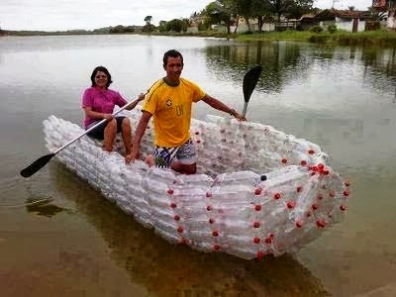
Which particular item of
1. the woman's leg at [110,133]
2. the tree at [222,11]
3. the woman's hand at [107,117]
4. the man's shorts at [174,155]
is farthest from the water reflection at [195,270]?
the tree at [222,11]

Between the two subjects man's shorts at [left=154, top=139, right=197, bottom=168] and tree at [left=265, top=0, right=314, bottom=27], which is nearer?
man's shorts at [left=154, top=139, right=197, bottom=168]

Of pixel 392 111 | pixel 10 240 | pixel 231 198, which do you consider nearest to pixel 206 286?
pixel 231 198

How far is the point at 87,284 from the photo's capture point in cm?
482

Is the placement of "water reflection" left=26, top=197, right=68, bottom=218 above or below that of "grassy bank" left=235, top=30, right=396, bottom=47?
below

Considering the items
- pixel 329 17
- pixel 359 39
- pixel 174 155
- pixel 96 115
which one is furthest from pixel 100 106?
pixel 329 17

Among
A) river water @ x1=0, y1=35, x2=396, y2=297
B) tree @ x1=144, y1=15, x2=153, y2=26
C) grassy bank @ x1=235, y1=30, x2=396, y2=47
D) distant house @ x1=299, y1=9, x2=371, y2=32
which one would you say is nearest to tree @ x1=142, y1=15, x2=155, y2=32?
tree @ x1=144, y1=15, x2=153, y2=26

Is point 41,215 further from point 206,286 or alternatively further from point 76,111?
point 76,111

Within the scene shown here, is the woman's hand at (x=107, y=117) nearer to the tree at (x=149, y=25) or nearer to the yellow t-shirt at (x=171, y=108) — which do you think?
the yellow t-shirt at (x=171, y=108)

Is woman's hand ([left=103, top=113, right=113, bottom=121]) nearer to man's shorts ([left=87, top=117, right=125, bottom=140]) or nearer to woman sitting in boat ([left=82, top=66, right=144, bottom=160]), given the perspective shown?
woman sitting in boat ([left=82, top=66, right=144, bottom=160])

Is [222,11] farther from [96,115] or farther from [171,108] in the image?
[171,108]

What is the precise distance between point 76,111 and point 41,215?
752cm

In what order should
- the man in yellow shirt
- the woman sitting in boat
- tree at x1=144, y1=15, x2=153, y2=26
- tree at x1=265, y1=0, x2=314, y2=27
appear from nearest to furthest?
the man in yellow shirt < the woman sitting in boat < tree at x1=265, y1=0, x2=314, y2=27 < tree at x1=144, y1=15, x2=153, y2=26

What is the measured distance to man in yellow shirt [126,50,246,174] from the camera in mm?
5406

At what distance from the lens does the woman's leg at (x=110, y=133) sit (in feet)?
22.6
